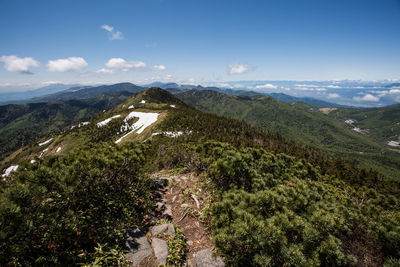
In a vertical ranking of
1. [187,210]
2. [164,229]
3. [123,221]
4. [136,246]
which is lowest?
[187,210]

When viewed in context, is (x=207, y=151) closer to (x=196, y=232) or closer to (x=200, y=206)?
(x=200, y=206)

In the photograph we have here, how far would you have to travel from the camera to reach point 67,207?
20.9 ft

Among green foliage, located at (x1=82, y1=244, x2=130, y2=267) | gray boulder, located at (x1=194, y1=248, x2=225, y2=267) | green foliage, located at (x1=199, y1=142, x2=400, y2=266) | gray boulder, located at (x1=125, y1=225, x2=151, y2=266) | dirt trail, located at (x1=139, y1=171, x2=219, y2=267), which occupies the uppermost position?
green foliage, located at (x1=199, y1=142, x2=400, y2=266)

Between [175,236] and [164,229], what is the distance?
768 mm

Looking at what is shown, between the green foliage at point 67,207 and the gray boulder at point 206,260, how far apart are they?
12.1 ft

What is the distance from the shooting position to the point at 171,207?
11969 millimetres

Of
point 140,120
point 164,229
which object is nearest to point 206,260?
point 164,229

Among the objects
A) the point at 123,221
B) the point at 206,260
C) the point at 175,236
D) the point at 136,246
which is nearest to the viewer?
the point at 206,260

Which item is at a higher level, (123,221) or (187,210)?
(123,221)

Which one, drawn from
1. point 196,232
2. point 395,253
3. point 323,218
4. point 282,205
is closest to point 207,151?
point 196,232

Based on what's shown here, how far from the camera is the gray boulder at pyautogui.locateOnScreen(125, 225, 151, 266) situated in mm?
7234

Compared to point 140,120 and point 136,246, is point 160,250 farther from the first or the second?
→ point 140,120

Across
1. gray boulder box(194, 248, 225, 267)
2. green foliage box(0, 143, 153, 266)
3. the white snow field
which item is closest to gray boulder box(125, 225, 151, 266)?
green foliage box(0, 143, 153, 266)

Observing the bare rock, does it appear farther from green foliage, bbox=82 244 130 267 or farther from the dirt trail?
green foliage, bbox=82 244 130 267
